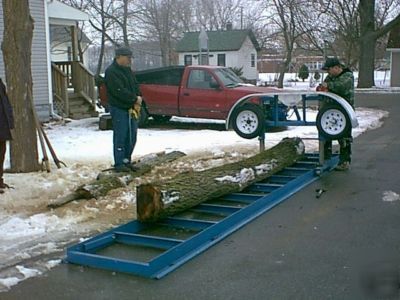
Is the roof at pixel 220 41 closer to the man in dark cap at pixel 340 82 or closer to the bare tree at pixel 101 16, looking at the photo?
the bare tree at pixel 101 16

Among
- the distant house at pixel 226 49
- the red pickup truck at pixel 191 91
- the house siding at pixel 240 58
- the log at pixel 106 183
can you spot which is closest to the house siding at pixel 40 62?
the red pickup truck at pixel 191 91

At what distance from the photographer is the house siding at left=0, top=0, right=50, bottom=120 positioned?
1755 centimetres

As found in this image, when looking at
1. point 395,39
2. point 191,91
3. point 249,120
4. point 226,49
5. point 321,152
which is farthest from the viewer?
point 226,49

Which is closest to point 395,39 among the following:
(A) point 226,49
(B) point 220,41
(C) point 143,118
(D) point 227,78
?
(A) point 226,49

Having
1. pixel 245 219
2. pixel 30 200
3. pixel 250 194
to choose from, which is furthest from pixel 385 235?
pixel 30 200

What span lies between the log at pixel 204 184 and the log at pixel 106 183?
49.0 inches

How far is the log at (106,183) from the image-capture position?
7789 millimetres

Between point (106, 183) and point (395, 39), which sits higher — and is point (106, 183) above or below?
below

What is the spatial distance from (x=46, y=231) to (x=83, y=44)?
4637cm

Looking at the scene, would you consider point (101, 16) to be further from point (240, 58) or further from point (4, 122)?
point (4, 122)

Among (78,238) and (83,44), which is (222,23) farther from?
(78,238)

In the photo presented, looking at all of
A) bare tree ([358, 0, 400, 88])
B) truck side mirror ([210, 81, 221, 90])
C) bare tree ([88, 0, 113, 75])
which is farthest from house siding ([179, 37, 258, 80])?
truck side mirror ([210, 81, 221, 90])

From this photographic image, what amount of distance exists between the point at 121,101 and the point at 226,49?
46179 mm

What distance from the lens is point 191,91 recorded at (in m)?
16.4
